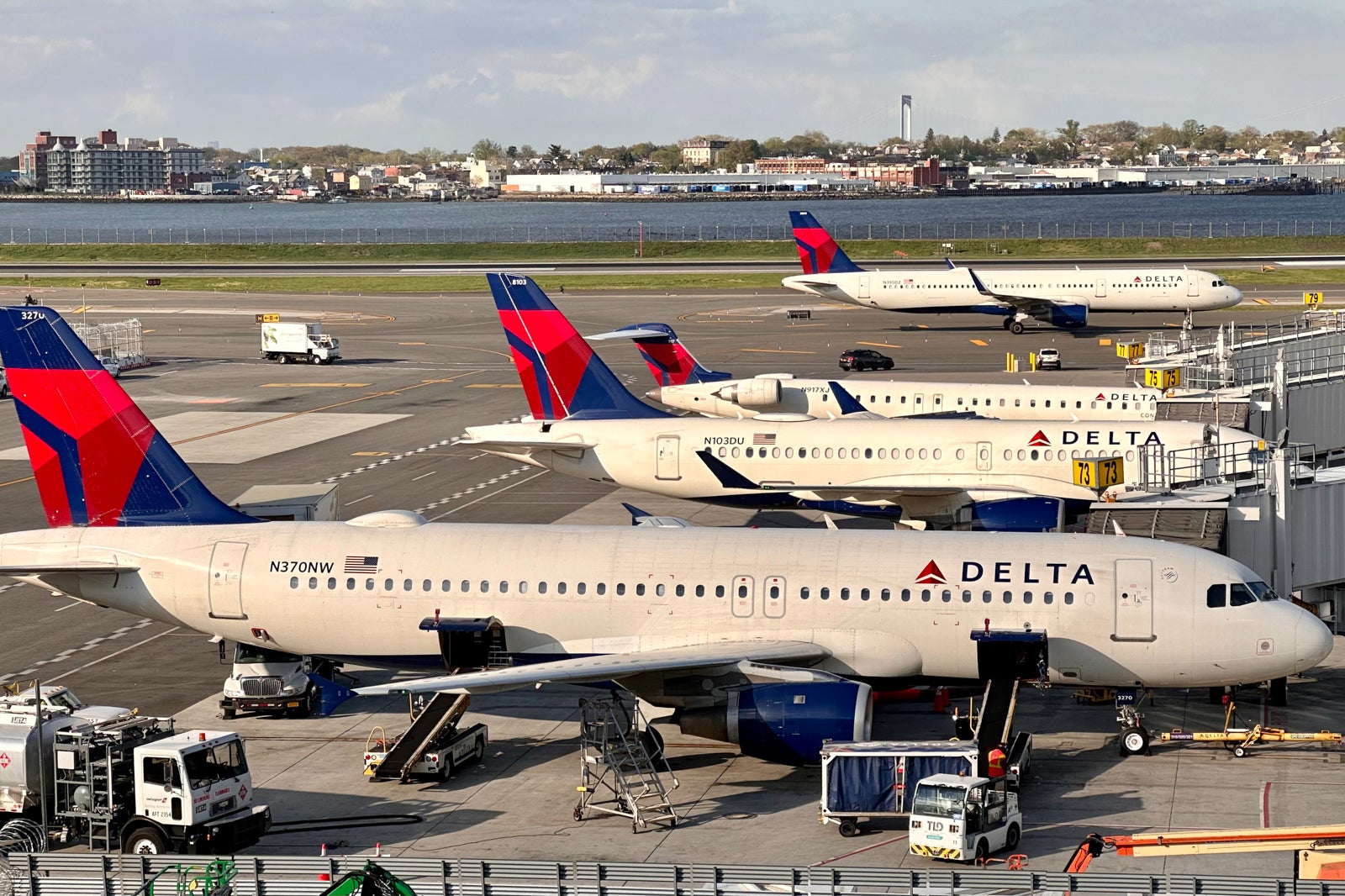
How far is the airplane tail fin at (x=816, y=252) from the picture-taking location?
5305 inches

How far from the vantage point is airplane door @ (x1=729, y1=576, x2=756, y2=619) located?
3625 centimetres

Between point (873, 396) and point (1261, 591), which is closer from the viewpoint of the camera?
point (1261, 591)

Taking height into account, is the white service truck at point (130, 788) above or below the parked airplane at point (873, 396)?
below

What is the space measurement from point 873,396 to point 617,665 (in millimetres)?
38755

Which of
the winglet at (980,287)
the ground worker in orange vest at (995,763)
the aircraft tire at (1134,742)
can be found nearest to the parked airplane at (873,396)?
the aircraft tire at (1134,742)

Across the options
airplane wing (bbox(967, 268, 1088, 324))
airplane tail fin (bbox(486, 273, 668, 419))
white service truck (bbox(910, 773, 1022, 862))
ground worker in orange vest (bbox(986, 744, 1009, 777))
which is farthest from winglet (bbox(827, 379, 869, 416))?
airplane wing (bbox(967, 268, 1088, 324))

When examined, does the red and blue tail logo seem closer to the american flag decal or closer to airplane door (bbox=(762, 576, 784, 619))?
the american flag decal

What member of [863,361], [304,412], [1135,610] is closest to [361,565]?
[1135,610]

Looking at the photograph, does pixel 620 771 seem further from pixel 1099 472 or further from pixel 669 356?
pixel 669 356

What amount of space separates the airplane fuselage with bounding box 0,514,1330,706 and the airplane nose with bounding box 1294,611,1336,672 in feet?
0.15

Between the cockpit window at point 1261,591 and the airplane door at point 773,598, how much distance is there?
10.5m

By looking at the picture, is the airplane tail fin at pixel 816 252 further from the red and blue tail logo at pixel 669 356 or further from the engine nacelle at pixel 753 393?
the engine nacelle at pixel 753 393

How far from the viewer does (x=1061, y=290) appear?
125500 mm

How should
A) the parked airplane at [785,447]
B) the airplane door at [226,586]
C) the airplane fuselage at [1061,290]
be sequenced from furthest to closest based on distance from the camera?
1. the airplane fuselage at [1061,290]
2. the parked airplane at [785,447]
3. the airplane door at [226,586]
